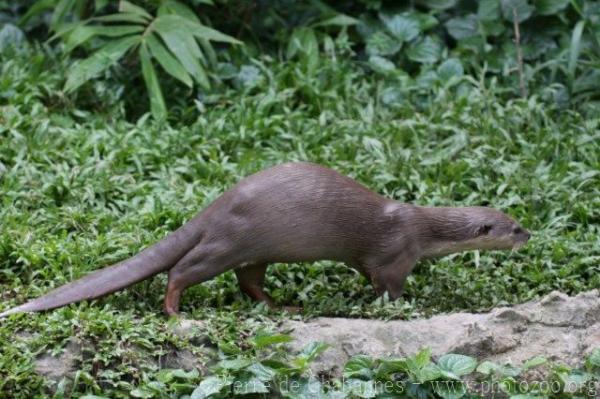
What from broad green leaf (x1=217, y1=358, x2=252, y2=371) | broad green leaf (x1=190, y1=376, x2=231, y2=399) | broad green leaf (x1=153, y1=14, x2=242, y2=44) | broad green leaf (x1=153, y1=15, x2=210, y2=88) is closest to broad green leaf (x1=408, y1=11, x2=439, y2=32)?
broad green leaf (x1=153, y1=14, x2=242, y2=44)

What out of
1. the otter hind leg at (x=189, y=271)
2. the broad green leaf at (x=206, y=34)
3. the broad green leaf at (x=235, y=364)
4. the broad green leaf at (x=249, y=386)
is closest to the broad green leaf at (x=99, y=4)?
the broad green leaf at (x=206, y=34)

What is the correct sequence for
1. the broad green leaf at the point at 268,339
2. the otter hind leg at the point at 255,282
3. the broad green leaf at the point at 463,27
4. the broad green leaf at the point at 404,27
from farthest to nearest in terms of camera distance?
the broad green leaf at the point at 463,27
the broad green leaf at the point at 404,27
the otter hind leg at the point at 255,282
the broad green leaf at the point at 268,339

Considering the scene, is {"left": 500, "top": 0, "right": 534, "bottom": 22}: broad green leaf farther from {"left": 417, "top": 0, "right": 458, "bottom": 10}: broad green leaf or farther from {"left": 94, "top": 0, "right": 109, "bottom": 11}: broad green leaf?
{"left": 94, "top": 0, "right": 109, "bottom": 11}: broad green leaf

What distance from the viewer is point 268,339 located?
4.72m

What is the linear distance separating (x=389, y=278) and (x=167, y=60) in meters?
2.58

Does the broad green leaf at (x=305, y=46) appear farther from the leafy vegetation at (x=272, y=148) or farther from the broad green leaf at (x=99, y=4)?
the broad green leaf at (x=99, y=4)

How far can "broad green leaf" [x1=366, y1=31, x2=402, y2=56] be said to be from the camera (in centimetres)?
811

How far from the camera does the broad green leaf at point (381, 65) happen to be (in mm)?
7922

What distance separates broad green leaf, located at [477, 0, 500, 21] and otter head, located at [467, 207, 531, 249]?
2757mm

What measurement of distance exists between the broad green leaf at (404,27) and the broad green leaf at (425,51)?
0.07m

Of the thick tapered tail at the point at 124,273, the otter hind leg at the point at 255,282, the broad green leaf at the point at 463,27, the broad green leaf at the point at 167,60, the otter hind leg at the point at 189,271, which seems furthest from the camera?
the broad green leaf at the point at 463,27

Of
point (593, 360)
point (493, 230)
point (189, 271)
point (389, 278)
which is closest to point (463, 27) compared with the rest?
point (493, 230)

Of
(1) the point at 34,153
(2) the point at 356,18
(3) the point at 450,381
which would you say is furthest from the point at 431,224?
(2) the point at 356,18

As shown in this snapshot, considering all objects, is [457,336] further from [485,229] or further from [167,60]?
[167,60]
